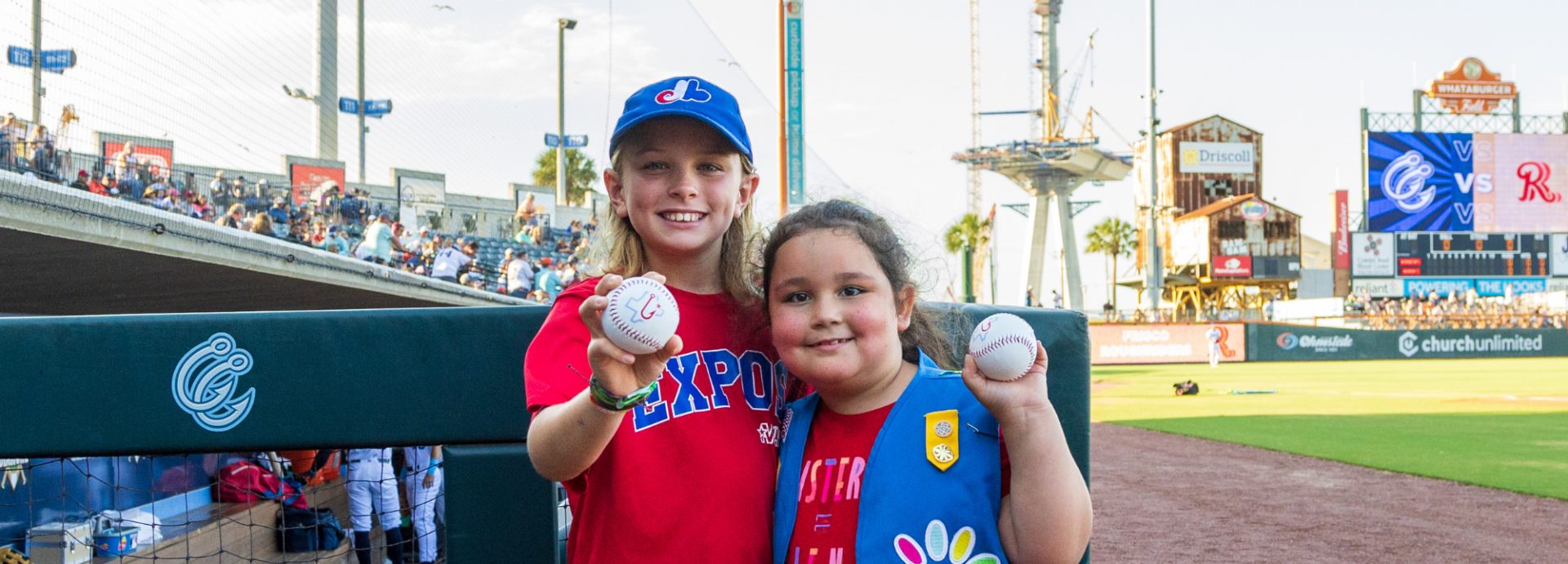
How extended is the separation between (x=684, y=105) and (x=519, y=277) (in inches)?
493

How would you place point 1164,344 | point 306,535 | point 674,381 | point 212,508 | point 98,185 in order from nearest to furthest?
point 674,381 → point 212,508 → point 306,535 → point 98,185 → point 1164,344

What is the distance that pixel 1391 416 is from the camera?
13828 millimetres

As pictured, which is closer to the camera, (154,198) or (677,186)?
(677,186)

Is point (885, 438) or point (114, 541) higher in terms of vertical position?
point (885, 438)

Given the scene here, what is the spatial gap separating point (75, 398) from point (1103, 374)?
2592cm

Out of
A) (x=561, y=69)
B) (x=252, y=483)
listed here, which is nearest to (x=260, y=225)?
(x=252, y=483)

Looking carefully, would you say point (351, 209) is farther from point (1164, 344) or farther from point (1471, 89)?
point (1471, 89)

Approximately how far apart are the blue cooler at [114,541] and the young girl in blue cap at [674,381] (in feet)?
7.95

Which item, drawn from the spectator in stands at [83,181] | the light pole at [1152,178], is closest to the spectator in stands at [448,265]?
the spectator in stands at [83,181]

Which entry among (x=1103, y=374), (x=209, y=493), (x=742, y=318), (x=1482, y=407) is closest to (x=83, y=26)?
(x=209, y=493)

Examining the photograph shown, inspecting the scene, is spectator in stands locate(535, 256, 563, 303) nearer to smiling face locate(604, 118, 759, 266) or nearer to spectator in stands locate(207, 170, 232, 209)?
spectator in stands locate(207, 170, 232, 209)

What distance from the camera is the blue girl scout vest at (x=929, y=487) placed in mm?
1776

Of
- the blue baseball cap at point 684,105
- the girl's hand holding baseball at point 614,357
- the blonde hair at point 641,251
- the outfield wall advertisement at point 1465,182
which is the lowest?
the girl's hand holding baseball at point 614,357

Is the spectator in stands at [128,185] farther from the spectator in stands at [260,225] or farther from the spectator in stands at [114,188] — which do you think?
the spectator in stands at [260,225]
